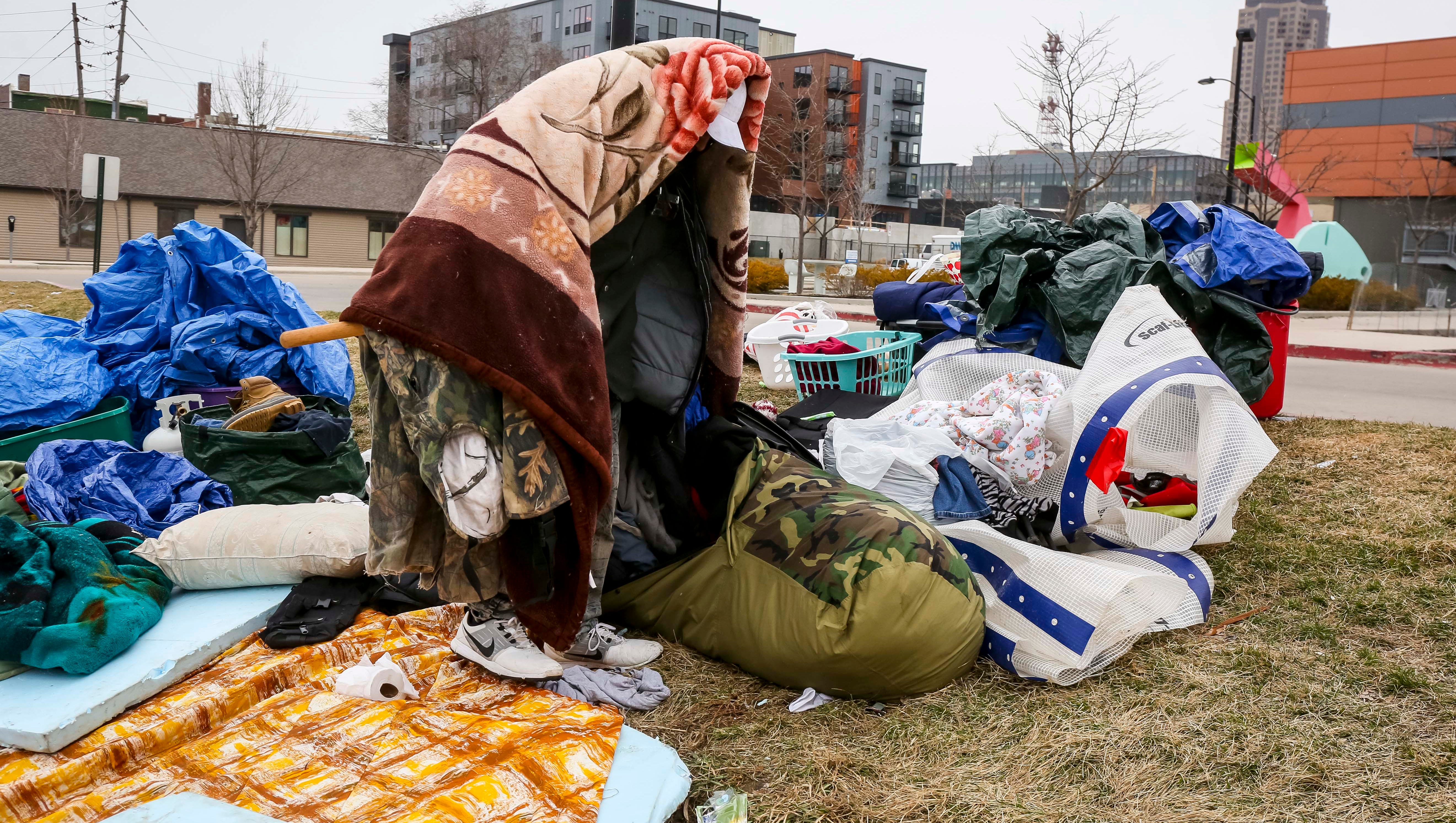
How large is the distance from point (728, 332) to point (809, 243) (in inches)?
1846

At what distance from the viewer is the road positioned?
7.58 m

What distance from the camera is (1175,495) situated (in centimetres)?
368

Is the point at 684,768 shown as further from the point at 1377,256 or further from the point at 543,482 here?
the point at 1377,256

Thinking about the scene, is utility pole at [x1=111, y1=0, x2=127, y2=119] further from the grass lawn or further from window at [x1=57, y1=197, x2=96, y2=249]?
the grass lawn

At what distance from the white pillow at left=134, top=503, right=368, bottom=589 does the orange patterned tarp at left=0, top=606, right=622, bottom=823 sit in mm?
395

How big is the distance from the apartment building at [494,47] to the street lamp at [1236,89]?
35.5 ft

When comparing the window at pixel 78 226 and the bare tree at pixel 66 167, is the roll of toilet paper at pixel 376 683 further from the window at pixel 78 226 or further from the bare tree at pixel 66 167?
the window at pixel 78 226

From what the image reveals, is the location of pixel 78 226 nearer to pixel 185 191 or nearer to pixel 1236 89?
pixel 185 191

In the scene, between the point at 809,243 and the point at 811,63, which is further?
the point at 811,63

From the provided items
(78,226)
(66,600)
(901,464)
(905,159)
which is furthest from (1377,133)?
(78,226)

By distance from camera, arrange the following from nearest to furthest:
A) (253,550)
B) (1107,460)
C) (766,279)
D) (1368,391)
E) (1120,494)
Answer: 1. (253,550)
2. (1107,460)
3. (1120,494)
4. (1368,391)
5. (766,279)

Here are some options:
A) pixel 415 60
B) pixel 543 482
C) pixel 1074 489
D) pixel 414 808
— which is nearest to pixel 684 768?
pixel 414 808

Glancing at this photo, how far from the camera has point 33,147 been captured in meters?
33.4

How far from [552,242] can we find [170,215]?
130ft
